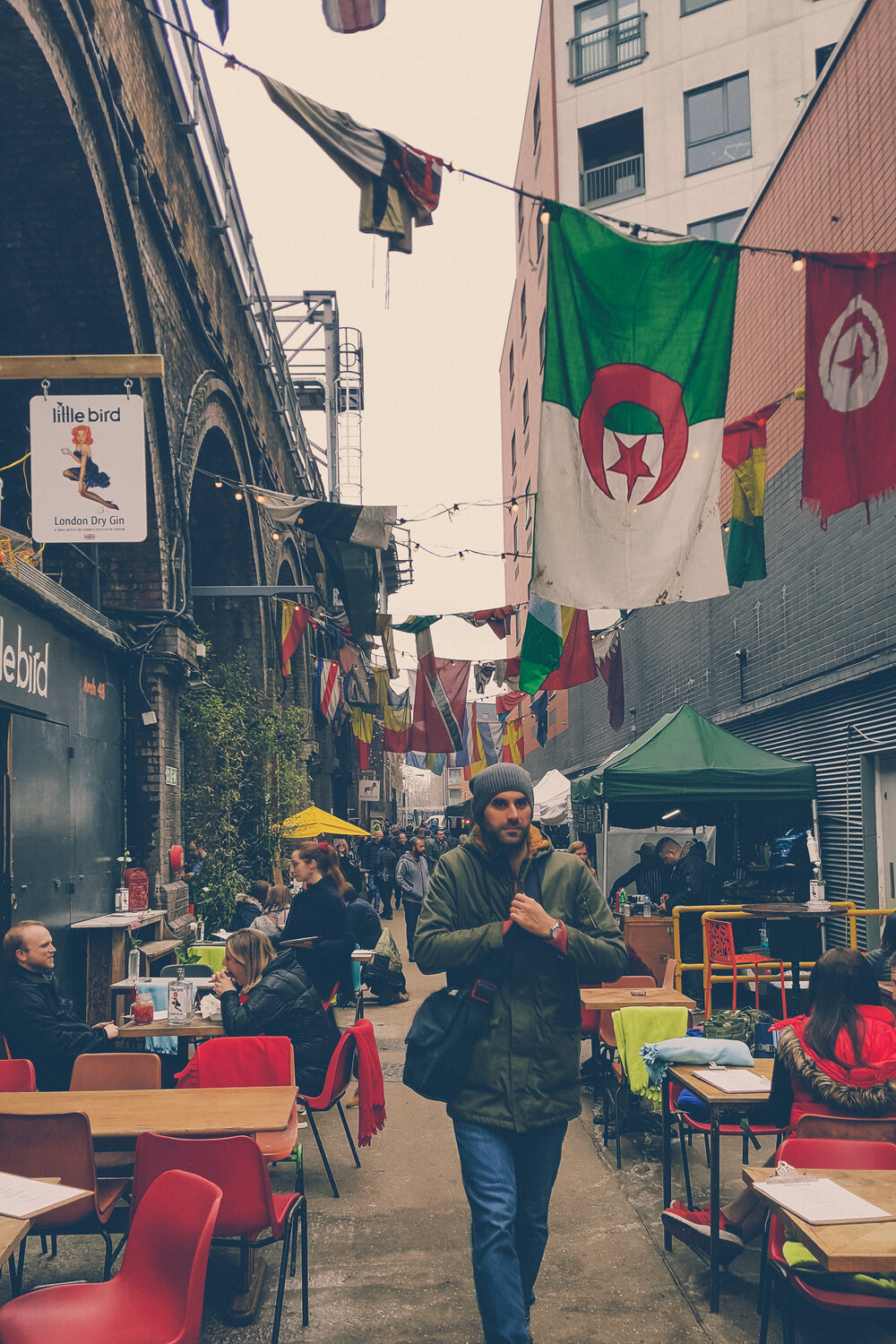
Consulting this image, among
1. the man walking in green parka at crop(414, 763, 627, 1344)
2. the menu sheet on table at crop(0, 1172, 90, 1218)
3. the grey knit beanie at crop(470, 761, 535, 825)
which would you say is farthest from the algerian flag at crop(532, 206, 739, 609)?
the menu sheet on table at crop(0, 1172, 90, 1218)

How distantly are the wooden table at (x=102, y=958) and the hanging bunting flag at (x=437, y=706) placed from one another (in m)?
8.71

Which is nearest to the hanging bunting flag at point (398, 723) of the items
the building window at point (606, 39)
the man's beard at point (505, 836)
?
the man's beard at point (505, 836)

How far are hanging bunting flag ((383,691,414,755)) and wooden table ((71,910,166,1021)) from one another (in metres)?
9.14

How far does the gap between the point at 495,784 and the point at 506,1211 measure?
1393 mm

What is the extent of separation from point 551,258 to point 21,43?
15.8 feet

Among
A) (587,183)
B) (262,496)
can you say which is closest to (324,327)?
(587,183)

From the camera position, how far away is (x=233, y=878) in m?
13.1

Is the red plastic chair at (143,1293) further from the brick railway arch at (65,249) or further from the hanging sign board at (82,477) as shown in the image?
the brick railway arch at (65,249)

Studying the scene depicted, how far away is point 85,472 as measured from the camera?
8.16m

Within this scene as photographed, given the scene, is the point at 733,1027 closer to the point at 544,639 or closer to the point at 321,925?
the point at 321,925

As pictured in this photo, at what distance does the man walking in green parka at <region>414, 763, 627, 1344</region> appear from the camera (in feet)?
11.0

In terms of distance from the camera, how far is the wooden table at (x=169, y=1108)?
4.20 m

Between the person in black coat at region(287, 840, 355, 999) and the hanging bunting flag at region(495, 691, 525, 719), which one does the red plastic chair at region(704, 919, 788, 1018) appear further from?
the hanging bunting flag at region(495, 691, 525, 719)

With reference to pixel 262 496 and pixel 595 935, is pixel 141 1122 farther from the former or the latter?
pixel 262 496
